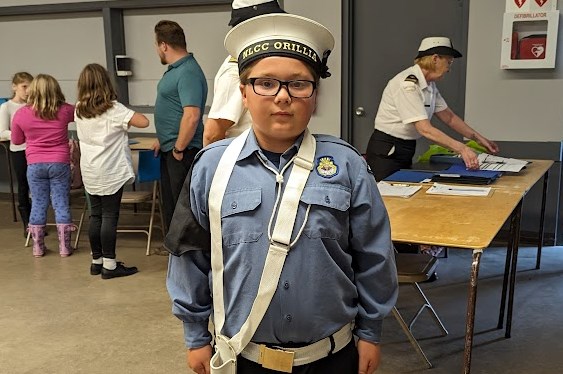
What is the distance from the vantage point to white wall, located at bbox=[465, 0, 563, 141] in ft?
15.0

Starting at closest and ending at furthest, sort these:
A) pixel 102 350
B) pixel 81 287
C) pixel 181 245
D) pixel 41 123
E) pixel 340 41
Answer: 1. pixel 181 245
2. pixel 102 350
3. pixel 81 287
4. pixel 41 123
5. pixel 340 41

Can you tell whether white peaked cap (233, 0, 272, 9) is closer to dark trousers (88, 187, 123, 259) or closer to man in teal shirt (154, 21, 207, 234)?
man in teal shirt (154, 21, 207, 234)

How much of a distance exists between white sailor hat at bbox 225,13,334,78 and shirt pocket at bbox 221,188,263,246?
0.97 ft

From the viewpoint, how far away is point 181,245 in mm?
1417

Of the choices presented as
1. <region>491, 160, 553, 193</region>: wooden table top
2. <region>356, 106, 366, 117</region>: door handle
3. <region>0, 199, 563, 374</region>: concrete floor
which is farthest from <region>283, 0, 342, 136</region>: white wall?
<region>491, 160, 553, 193</region>: wooden table top

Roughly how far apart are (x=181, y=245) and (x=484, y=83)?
12.9 feet

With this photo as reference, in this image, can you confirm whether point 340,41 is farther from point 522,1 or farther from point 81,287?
point 81,287

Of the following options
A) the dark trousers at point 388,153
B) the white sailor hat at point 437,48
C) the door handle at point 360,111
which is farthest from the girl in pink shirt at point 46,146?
the white sailor hat at point 437,48

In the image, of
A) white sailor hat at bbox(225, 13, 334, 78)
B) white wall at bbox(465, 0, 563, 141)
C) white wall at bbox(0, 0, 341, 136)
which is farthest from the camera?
white wall at bbox(0, 0, 341, 136)

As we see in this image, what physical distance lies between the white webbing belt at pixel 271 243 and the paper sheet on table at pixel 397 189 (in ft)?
4.90

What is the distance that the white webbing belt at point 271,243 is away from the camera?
1.36 metres

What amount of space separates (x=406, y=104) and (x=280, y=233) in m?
2.29

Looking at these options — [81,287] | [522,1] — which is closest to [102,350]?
[81,287]

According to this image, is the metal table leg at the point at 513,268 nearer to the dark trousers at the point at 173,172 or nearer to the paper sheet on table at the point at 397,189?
the paper sheet on table at the point at 397,189
